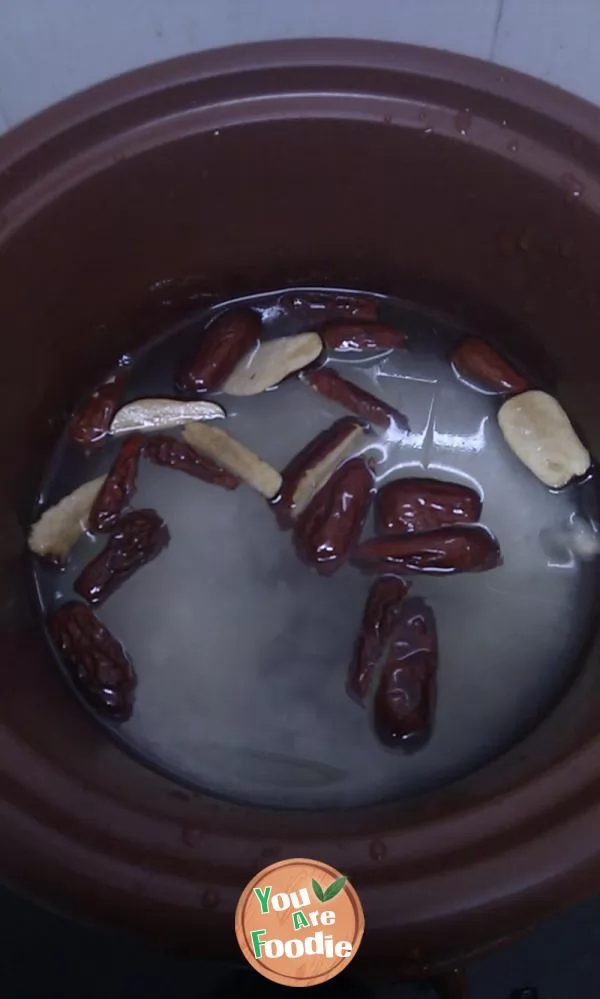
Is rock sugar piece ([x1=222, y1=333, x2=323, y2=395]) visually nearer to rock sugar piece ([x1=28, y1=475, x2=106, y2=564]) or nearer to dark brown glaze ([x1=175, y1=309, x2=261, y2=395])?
→ dark brown glaze ([x1=175, y1=309, x2=261, y2=395])

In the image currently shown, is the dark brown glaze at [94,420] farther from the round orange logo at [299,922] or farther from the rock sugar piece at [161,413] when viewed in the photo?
the round orange logo at [299,922]

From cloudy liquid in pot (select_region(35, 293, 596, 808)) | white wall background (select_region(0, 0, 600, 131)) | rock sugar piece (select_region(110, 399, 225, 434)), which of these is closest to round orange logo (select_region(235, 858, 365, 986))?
cloudy liquid in pot (select_region(35, 293, 596, 808))

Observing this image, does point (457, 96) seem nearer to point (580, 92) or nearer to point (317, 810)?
point (580, 92)

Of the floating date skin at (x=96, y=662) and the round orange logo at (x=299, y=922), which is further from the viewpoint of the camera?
the floating date skin at (x=96, y=662)

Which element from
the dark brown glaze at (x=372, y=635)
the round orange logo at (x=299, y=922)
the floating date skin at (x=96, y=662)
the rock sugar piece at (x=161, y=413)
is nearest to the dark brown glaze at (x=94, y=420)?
the rock sugar piece at (x=161, y=413)

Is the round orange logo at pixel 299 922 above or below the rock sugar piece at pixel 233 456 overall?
below

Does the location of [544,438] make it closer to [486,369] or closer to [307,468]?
[486,369]

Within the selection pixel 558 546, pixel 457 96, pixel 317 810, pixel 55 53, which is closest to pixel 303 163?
pixel 457 96
